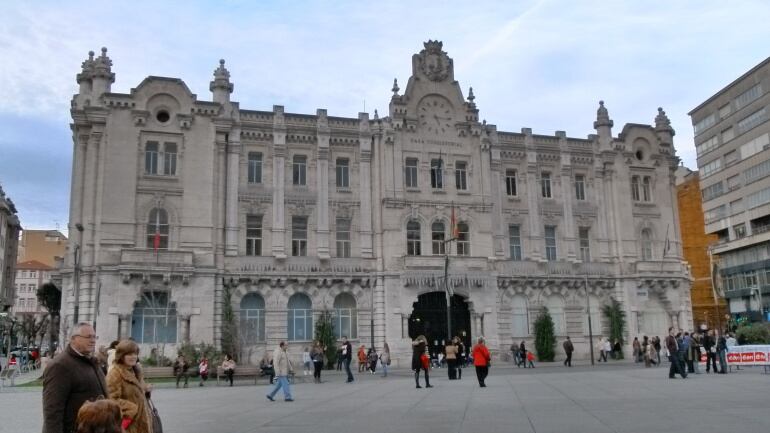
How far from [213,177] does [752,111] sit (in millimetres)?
57506

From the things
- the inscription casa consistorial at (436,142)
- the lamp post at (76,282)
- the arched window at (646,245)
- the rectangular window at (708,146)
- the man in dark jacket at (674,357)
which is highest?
the rectangular window at (708,146)

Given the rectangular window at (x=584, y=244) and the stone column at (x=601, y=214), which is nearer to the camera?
the rectangular window at (x=584, y=244)

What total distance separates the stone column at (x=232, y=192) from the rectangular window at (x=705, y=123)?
58535 mm

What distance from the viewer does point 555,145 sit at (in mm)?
51844

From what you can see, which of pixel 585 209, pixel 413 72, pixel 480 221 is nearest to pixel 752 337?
pixel 585 209

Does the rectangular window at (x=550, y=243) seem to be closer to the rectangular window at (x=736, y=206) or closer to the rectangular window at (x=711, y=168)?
the rectangular window at (x=736, y=206)

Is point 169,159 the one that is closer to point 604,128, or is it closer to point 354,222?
point 354,222

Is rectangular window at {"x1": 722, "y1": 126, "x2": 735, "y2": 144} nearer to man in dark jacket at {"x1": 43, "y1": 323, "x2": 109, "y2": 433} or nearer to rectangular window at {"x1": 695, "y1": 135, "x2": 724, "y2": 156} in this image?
rectangular window at {"x1": 695, "y1": 135, "x2": 724, "y2": 156}

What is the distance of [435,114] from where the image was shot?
159ft

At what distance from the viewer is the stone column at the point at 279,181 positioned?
43.8 meters

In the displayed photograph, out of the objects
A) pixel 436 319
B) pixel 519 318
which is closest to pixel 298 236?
pixel 436 319

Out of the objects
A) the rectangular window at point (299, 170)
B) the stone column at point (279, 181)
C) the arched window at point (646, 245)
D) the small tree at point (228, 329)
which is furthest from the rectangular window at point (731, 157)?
the small tree at point (228, 329)

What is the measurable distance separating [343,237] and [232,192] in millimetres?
7800

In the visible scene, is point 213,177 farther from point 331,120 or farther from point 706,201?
point 706,201
